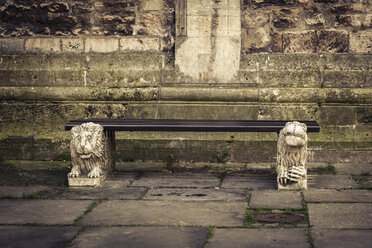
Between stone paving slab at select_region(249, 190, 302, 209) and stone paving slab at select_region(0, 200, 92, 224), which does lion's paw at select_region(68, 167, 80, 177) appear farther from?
stone paving slab at select_region(249, 190, 302, 209)

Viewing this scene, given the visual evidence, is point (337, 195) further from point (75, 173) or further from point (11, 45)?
point (11, 45)

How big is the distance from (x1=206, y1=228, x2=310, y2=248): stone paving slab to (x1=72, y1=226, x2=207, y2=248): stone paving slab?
107 mm

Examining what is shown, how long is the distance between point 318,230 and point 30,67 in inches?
178

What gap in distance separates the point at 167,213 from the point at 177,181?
1295mm

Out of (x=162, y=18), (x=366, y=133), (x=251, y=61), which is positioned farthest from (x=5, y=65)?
(x=366, y=133)

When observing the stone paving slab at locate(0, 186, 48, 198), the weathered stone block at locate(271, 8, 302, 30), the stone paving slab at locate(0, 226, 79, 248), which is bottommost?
the stone paving slab at locate(0, 186, 48, 198)

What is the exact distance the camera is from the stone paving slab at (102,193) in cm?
471

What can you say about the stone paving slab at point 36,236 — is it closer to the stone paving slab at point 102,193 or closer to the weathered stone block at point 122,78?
the stone paving slab at point 102,193

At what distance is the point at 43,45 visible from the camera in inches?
269

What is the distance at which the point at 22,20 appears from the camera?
6855mm

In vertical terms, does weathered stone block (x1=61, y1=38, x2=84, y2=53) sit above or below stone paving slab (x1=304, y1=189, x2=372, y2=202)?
above

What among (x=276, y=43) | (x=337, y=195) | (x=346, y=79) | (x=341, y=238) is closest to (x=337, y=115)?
(x=346, y=79)

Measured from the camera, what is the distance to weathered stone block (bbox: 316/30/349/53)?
255 inches

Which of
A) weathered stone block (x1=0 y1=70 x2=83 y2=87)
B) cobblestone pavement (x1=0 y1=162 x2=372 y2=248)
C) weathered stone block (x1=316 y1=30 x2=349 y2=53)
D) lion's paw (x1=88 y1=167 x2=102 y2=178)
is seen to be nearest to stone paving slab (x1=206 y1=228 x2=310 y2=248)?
cobblestone pavement (x1=0 y1=162 x2=372 y2=248)
